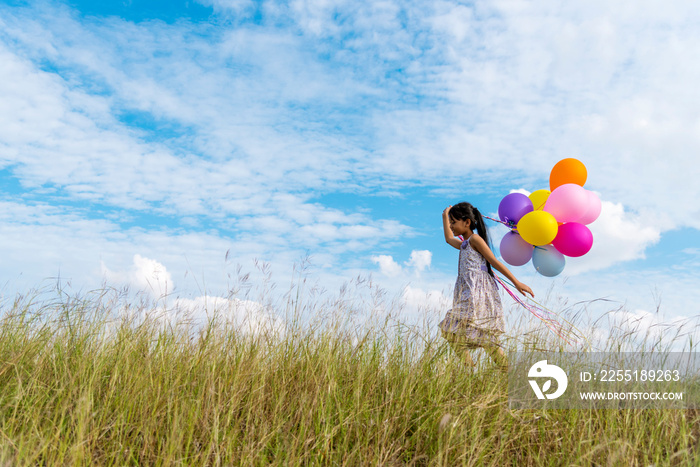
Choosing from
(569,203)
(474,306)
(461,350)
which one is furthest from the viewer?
(569,203)

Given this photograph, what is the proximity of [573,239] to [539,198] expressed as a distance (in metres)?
0.72

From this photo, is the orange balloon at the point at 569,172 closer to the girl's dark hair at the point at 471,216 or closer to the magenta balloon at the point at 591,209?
the magenta balloon at the point at 591,209

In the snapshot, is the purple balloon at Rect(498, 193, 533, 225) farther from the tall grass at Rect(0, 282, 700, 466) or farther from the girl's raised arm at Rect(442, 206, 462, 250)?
the tall grass at Rect(0, 282, 700, 466)

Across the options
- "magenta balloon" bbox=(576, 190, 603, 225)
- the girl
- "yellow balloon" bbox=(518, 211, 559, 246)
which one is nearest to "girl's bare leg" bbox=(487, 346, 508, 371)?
the girl

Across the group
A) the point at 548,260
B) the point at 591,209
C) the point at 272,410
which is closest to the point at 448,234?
Result: the point at 548,260

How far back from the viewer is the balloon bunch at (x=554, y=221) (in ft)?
15.6

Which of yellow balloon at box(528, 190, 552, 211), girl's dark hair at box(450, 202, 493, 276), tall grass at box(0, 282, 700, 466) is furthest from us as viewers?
yellow balloon at box(528, 190, 552, 211)

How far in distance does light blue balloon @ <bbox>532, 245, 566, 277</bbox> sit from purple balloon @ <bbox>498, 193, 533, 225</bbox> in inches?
15.9

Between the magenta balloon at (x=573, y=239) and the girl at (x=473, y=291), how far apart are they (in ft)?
2.61

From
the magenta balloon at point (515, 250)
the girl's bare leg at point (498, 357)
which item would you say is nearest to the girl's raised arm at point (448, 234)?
the magenta balloon at point (515, 250)

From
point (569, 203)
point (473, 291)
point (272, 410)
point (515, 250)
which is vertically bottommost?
point (272, 410)

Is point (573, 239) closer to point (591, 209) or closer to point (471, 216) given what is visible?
point (591, 209)

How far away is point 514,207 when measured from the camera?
515 centimetres

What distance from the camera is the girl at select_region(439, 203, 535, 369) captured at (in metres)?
4.11
